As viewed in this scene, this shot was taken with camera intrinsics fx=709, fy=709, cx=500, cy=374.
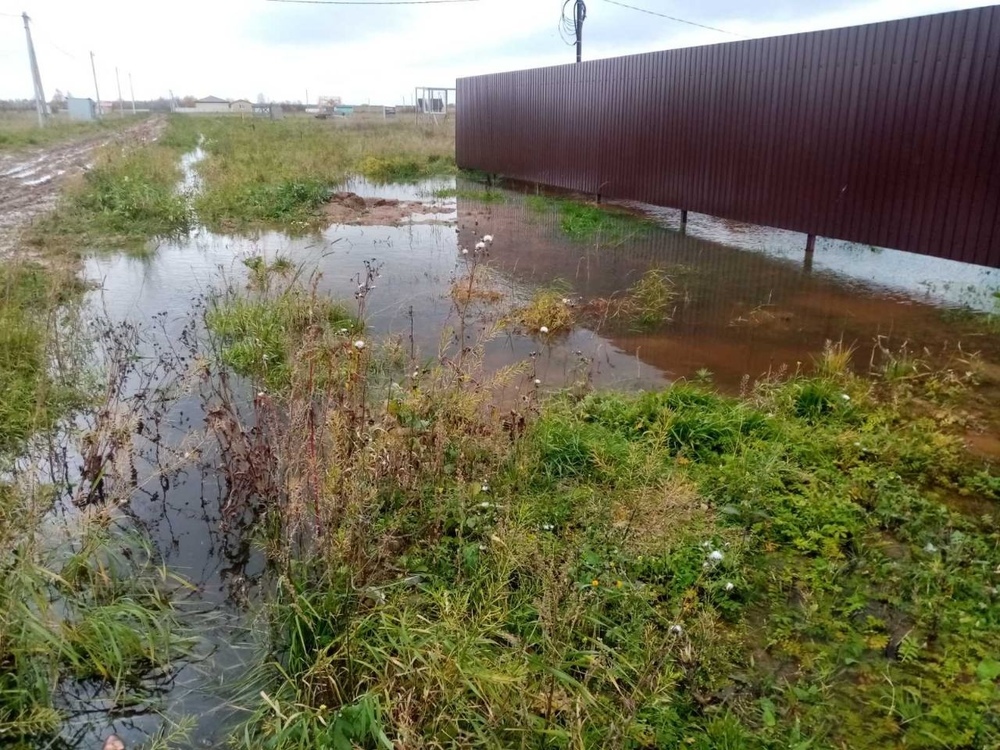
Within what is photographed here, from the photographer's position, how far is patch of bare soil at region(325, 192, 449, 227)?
484 inches

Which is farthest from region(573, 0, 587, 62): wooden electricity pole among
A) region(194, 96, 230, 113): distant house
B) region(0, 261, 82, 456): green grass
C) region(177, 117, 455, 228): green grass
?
region(194, 96, 230, 113): distant house

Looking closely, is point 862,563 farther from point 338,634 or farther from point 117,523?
point 117,523

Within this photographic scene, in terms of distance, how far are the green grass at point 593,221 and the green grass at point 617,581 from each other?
7.00m

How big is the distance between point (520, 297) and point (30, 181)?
15.1 metres

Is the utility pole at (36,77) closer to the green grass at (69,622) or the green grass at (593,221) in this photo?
the green grass at (593,221)

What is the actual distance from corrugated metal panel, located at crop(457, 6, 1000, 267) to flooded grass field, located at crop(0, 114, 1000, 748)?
1682mm

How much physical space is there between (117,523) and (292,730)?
1.86 meters

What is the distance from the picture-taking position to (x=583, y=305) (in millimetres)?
7168

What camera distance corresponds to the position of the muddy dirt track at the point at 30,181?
10684 millimetres

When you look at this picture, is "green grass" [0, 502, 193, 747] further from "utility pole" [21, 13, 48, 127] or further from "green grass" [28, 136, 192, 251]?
"utility pole" [21, 13, 48, 127]

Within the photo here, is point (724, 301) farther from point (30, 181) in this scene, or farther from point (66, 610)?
point (30, 181)

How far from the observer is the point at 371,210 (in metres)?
13.3

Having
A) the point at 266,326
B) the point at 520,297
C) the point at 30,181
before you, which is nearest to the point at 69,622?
the point at 266,326

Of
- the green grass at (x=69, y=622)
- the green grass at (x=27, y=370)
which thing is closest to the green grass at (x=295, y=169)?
the green grass at (x=27, y=370)
